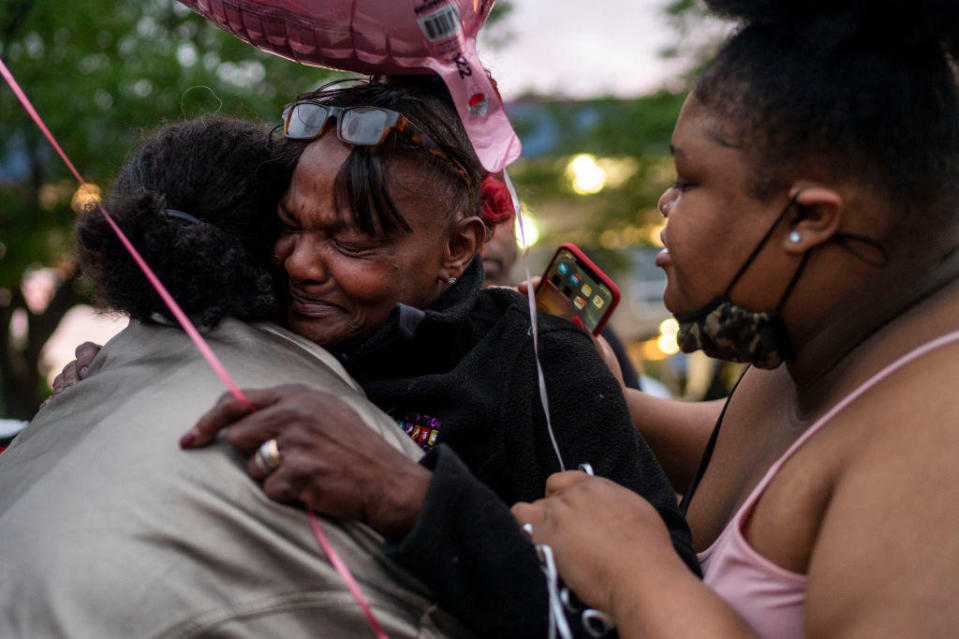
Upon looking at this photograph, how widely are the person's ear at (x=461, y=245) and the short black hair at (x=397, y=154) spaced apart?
32mm

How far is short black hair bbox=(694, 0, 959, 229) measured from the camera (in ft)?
5.26

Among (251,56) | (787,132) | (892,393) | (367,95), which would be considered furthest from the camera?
(251,56)

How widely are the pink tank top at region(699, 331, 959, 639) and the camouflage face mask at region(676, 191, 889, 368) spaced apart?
0.17 meters

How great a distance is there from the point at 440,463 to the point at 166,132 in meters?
1.00

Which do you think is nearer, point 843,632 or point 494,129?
point 843,632

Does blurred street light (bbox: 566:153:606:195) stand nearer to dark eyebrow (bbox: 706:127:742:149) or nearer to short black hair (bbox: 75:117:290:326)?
short black hair (bbox: 75:117:290:326)

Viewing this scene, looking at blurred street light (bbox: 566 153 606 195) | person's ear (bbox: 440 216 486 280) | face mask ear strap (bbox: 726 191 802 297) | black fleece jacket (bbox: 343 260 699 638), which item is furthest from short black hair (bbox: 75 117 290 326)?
blurred street light (bbox: 566 153 606 195)

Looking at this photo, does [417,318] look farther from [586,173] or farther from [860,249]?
[586,173]

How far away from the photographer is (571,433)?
6.56 feet

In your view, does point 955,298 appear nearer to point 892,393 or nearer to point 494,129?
point 892,393

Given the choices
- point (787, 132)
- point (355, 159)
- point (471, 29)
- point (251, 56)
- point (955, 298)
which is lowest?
point (251, 56)

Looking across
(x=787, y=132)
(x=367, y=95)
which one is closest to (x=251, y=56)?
(x=367, y=95)

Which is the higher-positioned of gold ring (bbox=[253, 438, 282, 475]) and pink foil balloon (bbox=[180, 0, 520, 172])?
pink foil balloon (bbox=[180, 0, 520, 172])

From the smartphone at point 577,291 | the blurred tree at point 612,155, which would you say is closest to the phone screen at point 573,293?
the smartphone at point 577,291
